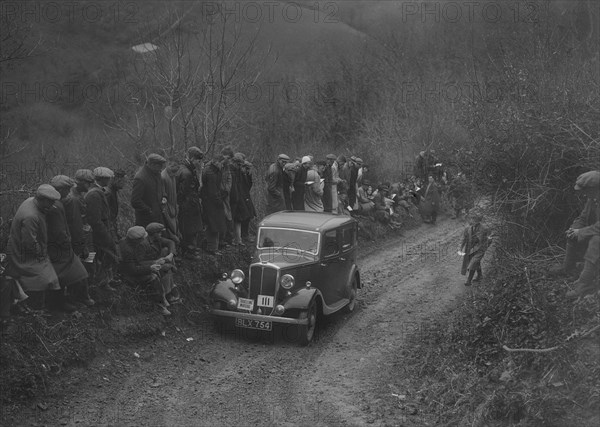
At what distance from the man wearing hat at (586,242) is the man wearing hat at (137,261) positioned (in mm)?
6446

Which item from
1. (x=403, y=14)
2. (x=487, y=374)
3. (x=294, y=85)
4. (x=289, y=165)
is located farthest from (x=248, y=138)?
(x=487, y=374)

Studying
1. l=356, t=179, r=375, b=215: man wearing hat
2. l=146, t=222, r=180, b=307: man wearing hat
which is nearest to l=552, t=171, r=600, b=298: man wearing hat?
l=146, t=222, r=180, b=307: man wearing hat

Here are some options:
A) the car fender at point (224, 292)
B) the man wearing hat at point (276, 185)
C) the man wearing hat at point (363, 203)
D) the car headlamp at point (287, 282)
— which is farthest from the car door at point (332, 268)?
the man wearing hat at point (363, 203)

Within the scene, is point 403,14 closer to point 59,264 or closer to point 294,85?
point 294,85

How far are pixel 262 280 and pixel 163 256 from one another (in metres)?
1.74

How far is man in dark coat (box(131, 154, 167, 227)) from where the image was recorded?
11.5 metres

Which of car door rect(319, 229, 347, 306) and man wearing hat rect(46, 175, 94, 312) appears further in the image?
car door rect(319, 229, 347, 306)

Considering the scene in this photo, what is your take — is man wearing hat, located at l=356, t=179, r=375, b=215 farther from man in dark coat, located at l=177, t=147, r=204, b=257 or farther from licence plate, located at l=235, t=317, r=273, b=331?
licence plate, located at l=235, t=317, r=273, b=331

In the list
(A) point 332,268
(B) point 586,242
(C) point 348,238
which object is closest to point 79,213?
(A) point 332,268

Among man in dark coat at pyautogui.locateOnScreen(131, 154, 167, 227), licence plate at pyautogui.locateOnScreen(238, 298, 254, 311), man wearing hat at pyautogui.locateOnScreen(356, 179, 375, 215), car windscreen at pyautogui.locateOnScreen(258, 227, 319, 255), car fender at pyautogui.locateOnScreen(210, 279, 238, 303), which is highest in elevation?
man in dark coat at pyautogui.locateOnScreen(131, 154, 167, 227)

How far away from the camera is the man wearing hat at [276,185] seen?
595 inches

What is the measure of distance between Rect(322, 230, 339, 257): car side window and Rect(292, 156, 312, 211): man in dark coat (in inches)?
144

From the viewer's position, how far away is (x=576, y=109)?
10859 millimetres

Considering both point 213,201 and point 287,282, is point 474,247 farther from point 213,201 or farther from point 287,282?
point 213,201
